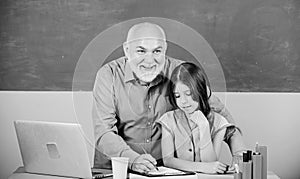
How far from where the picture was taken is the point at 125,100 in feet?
9.43

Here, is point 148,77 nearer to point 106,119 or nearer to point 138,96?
point 138,96

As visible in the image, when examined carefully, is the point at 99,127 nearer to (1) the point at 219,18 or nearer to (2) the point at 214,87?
(2) the point at 214,87

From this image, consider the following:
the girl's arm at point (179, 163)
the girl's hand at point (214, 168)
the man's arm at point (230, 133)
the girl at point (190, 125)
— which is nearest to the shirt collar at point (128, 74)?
the girl at point (190, 125)

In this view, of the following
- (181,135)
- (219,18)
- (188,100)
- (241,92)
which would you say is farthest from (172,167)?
(219,18)

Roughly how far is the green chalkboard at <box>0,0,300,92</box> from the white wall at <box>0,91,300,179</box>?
1.9 inches

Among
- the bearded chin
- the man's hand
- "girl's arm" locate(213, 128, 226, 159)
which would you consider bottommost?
the man's hand

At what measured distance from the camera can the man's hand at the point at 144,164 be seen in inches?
107

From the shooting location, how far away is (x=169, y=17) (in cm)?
300

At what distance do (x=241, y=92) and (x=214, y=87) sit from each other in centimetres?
26

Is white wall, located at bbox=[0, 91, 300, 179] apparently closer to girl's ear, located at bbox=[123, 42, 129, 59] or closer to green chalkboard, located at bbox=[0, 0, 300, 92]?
green chalkboard, located at bbox=[0, 0, 300, 92]

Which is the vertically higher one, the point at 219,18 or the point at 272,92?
the point at 219,18

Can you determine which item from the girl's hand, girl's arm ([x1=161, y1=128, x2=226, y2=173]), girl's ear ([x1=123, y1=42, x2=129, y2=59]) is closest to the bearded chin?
girl's ear ([x1=123, y1=42, x2=129, y2=59])

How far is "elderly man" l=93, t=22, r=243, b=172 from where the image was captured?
9.34 ft

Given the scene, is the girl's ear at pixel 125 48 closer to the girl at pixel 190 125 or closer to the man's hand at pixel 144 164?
the girl at pixel 190 125
